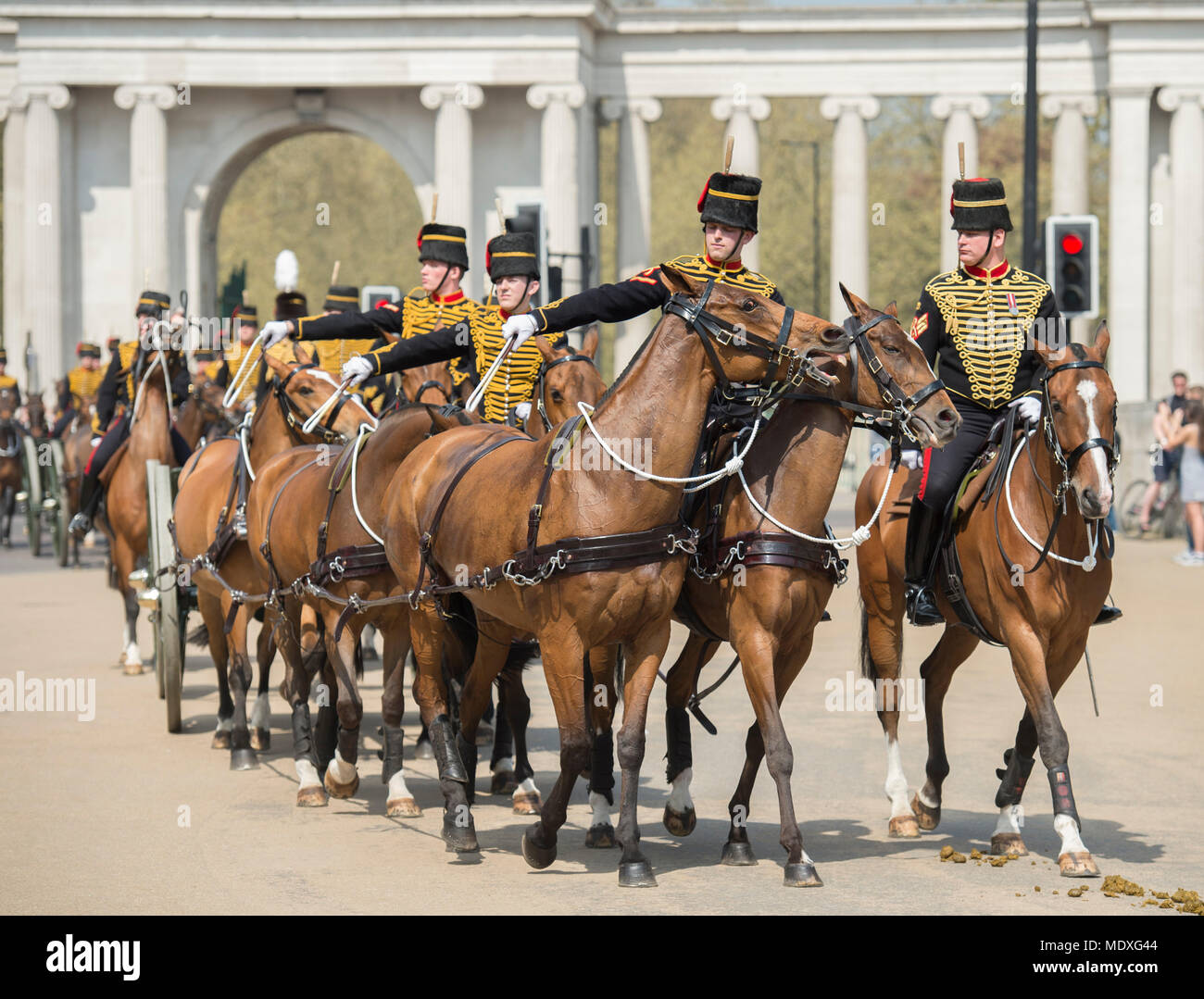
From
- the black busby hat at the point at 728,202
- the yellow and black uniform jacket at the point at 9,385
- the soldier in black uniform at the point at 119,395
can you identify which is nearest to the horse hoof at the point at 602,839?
the black busby hat at the point at 728,202

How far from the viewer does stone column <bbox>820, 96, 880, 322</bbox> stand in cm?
4609

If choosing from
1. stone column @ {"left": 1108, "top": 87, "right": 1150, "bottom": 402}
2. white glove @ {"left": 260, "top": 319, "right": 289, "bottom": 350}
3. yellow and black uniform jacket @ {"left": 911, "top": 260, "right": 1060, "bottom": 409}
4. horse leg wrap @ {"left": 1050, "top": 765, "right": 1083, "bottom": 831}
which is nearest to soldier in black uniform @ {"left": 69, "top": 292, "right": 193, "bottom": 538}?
white glove @ {"left": 260, "top": 319, "right": 289, "bottom": 350}

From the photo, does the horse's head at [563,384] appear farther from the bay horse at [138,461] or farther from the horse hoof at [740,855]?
the bay horse at [138,461]

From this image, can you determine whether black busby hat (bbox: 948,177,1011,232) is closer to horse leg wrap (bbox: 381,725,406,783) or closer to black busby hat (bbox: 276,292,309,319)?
horse leg wrap (bbox: 381,725,406,783)

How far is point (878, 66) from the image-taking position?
152 ft

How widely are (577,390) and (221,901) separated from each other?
3.57 meters

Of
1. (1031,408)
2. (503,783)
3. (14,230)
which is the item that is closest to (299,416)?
(503,783)

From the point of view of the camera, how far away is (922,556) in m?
9.72

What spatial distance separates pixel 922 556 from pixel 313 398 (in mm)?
4063

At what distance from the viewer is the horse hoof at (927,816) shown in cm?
996

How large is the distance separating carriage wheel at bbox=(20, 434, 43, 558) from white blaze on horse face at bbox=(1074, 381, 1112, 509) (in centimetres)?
2277

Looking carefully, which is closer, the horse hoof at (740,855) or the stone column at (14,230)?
the horse hoof at (740,855)

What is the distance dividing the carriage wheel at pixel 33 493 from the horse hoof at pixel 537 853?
21.7m
